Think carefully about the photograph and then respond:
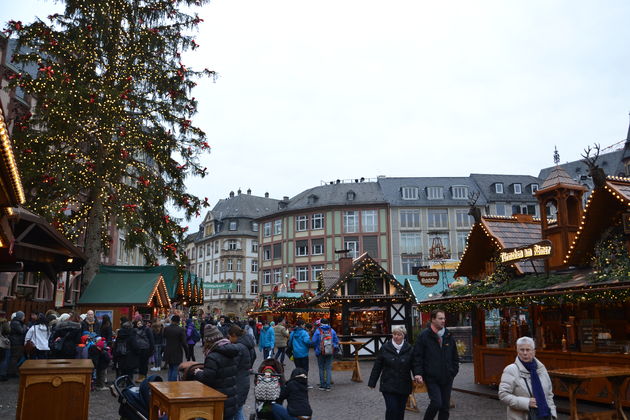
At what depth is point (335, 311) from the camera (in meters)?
28.2

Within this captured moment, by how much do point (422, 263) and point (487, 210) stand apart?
869 cm

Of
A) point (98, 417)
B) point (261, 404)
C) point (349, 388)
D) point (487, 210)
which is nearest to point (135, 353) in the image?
point (98, 417)

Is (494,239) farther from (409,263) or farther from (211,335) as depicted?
(409,263)

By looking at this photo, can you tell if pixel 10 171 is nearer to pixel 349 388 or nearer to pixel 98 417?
pixel 98 417

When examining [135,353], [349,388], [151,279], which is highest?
[151,279]

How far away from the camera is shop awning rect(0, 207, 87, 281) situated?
904cm

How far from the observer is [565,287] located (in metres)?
10.8

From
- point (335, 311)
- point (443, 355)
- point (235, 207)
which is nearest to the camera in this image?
point (443, 355)

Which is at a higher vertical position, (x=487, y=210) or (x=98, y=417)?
(x=487, y=210)

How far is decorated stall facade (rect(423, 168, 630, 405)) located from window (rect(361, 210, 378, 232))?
40.7 metres

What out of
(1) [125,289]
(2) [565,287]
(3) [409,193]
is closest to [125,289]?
(1) [125,289]

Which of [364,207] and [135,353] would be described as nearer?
[135,353]

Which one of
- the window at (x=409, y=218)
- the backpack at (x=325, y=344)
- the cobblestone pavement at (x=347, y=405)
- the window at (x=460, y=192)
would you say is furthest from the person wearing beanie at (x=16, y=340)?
the window at (x=460, y=192)

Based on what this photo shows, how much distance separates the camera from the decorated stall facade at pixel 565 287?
10.7m
